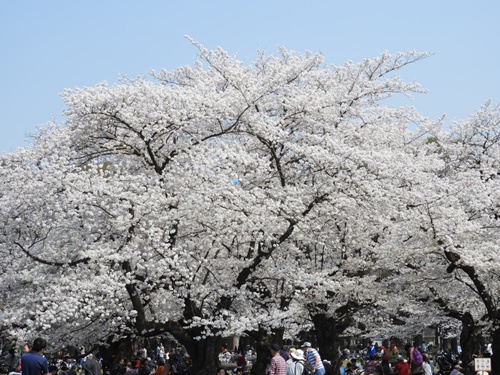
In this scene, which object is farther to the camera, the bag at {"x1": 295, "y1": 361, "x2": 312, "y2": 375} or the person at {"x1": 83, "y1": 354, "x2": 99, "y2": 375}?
the person at {"x1": 83, "y1": 354, "x2": 99, "y2": 375}

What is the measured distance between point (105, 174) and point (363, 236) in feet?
21.6

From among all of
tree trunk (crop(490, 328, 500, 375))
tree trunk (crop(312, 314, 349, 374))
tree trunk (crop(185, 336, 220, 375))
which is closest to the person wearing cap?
tree trunk (crop(185, 336, 220, 375))

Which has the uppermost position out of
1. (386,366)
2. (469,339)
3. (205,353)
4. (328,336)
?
(469,339)

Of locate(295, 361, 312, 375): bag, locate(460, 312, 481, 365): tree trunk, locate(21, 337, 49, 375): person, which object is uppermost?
locate(460, 312, 481, 365): tree trunk

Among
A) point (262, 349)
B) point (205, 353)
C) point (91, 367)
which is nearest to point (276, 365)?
point (205, 353)

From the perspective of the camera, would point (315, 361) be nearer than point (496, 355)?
Yes

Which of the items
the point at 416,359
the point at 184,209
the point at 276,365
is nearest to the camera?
the point at 276,365

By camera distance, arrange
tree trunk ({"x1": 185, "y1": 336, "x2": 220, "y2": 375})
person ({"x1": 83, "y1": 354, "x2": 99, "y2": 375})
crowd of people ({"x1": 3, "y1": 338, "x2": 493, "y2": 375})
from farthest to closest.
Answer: person ({"x1": 83, "y1": 354, "x2": 99, "y2": 375}) < tree trunk ({"x1": 185, "y1": 336, "x2": 220, "y2": 375}) < crowd of people ({"x1": 3, "y1": 338, "x2": 493, "y2": 375})

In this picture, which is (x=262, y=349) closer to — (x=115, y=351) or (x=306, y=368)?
(x=115, y=351)

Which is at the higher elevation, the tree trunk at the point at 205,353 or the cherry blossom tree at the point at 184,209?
the cherry blossom tree at the point at 184,209

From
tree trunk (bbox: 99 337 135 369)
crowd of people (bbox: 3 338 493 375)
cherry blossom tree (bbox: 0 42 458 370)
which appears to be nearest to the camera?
crowd of people (bbox: 3 338 493 375)

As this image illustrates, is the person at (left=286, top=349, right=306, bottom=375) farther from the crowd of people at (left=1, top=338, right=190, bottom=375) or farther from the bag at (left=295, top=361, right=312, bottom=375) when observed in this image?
the crowd of people at (left=1, top=338, right=190, bottom=375)

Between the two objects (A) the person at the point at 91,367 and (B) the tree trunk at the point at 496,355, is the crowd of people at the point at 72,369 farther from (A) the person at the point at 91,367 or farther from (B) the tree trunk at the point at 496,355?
(B) the tree trunk at the point at 496,355

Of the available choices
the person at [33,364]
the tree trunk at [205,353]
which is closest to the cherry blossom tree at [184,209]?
the tree trunk at [205,353]
